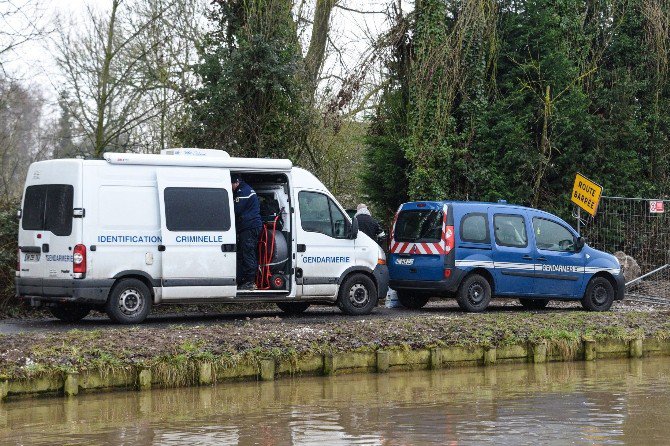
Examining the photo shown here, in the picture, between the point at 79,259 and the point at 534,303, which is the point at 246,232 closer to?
the point at 79,259

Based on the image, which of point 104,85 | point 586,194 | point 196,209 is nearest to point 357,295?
point 196,209

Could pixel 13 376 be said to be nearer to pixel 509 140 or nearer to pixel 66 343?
pixel 66 343

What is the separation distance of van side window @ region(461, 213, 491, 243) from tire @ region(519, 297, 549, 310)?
2301 mm

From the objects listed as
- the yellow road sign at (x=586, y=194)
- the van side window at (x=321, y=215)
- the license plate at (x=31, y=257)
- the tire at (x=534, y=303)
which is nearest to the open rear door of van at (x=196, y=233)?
the van side window at (x=321, y=215)

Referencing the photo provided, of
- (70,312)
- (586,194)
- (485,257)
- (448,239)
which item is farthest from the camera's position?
(586,194)

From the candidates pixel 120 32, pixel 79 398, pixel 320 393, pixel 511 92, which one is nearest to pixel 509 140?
pixel 511 92

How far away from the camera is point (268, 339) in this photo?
1338cm

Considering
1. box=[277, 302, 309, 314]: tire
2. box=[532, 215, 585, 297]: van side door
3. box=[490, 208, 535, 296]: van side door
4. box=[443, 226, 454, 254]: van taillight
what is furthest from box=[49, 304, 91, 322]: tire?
box=[532, 215, 585, 297]: van side door

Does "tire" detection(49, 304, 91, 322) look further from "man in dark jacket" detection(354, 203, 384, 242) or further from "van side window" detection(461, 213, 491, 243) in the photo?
"van side window" detection(461, 213, 491, 243)

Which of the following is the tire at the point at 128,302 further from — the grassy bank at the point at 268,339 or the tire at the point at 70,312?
the grassy bank at the point at 268,339

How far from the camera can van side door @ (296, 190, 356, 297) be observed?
17.5 m

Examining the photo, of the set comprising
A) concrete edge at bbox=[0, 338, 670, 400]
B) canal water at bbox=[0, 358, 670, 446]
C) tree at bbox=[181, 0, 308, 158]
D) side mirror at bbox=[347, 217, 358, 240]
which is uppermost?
tree at bbox=[181, 0, 308, 158]

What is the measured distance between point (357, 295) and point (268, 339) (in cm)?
493

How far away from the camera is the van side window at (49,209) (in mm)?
15445
